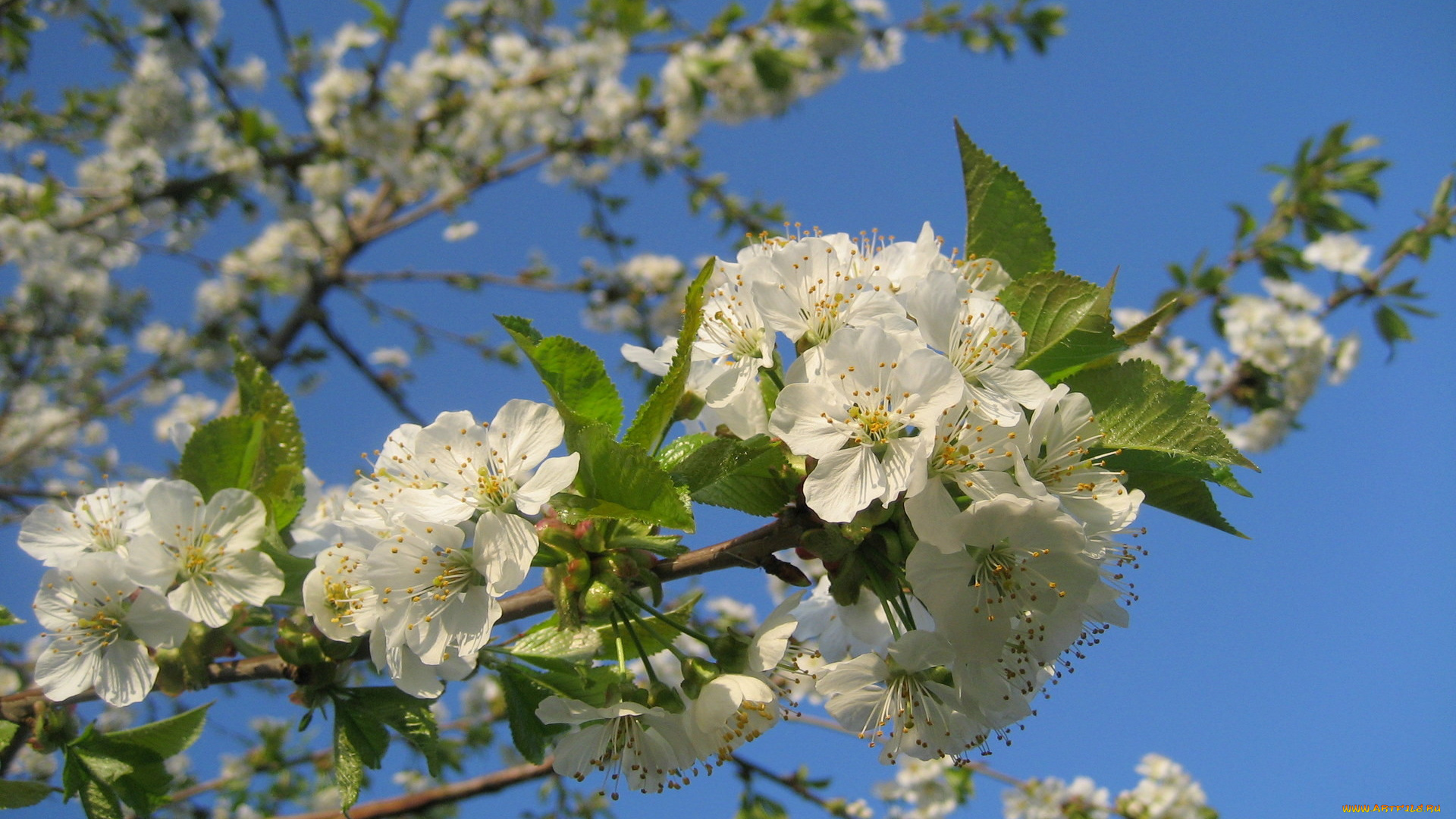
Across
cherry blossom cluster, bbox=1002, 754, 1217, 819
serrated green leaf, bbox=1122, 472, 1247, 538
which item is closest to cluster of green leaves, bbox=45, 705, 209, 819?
serrated green leaf, bbox=1122, 472, 1247, 538

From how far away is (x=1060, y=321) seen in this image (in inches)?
48.8

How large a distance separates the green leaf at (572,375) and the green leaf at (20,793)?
Answer: 1.15 metres

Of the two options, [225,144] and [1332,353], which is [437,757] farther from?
[225,144]

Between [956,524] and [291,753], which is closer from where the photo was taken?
[956,524]

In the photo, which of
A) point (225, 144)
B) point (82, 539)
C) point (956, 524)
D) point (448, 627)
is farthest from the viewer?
point (225, 144)

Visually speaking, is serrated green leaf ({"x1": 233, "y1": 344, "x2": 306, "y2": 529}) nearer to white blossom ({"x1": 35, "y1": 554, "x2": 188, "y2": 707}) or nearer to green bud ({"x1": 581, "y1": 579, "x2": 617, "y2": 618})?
white blossom ({"x1": 35, "y1": 554, "x2": 188, "y2": 707})

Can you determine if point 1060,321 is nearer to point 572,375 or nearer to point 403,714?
point 572,375

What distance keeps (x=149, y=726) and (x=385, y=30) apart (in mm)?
4690

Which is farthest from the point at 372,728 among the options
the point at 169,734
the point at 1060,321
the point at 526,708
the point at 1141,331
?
the point at 1141,331

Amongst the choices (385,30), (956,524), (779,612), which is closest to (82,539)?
(779,612)

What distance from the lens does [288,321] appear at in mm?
5996

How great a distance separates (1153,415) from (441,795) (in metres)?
2.17

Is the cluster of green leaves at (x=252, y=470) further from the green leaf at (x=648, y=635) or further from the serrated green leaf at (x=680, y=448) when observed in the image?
the serrated green leaf at (x=680, y=448)

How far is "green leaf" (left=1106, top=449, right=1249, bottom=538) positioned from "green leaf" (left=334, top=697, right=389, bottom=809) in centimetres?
130
